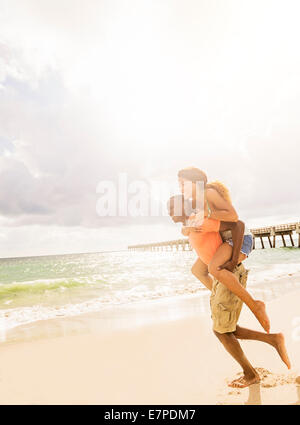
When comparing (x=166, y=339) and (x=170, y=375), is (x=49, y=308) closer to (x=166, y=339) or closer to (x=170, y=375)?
(x=166, y=339)

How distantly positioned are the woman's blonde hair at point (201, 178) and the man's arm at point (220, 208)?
0.17 ft

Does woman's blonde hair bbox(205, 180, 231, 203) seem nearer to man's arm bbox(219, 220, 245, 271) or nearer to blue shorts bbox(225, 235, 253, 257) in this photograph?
man's arm bbox(219, 220, 245, 271)

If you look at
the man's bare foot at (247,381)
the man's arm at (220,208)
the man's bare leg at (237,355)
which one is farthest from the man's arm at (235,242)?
the man's bare foot at (247,381)

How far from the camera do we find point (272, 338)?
286 centimetres

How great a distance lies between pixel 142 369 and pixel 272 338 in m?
1.71

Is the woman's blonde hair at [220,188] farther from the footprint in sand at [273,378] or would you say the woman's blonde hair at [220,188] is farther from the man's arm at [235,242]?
the footprint in sand at [273,378]

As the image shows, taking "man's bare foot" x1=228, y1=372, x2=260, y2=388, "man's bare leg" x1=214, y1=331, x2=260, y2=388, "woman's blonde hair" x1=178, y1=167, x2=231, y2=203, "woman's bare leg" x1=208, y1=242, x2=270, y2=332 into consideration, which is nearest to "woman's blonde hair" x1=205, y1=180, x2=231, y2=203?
"woman's blonde hair" x1=178, y1=167, x2=231, y2=203

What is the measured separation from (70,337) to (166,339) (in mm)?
1913

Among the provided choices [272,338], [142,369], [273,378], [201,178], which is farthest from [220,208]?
[142,369]

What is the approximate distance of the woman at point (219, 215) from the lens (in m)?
2.61

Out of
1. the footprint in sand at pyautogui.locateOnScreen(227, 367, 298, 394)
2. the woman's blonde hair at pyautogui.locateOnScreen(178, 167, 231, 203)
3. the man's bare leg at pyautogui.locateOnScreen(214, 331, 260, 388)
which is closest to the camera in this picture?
the woman's blonde hair at pyautogui.locateOnScreen(178, 167, 231, 203)

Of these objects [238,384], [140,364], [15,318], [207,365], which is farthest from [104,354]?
[15,318]

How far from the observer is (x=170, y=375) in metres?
3.42

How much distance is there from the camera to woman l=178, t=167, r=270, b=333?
8.57ft
